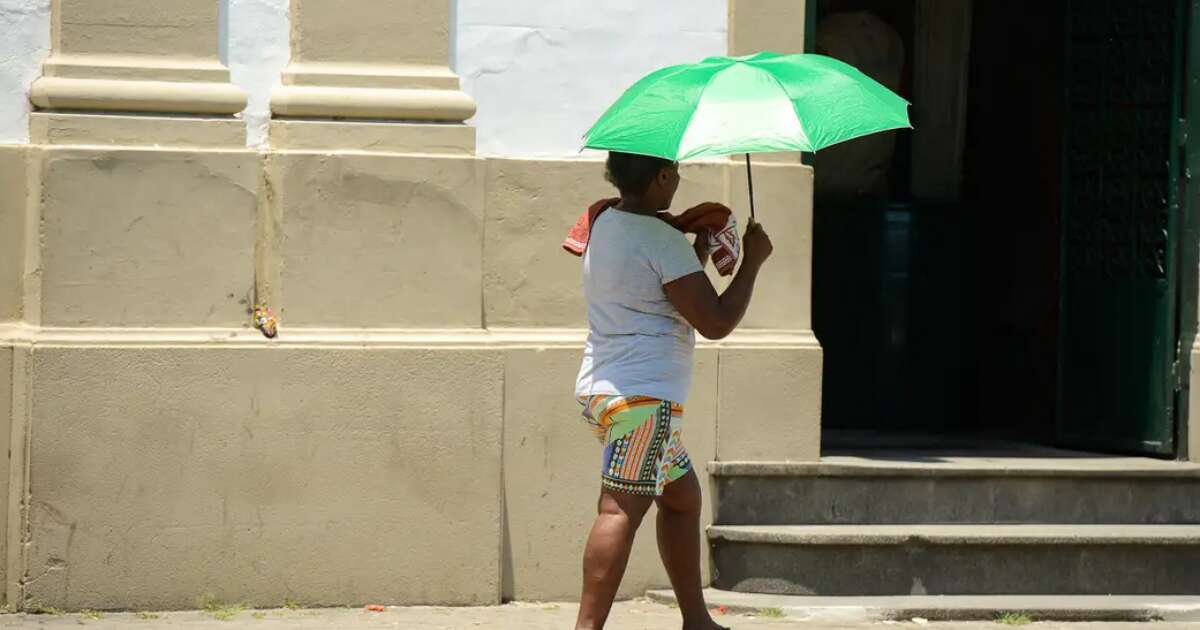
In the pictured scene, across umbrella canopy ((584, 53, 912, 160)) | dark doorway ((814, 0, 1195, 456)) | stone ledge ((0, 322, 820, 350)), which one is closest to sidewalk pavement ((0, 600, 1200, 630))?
stone ledge ((0, 322, 820, 350))

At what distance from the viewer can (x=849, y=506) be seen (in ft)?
23.1

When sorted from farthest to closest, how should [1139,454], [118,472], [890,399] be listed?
[890,399]
[1139,454]
[118,472]

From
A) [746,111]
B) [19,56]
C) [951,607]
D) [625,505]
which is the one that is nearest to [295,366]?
[19,56]

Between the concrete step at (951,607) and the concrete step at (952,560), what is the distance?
0.07 metres

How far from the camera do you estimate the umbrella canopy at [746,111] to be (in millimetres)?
4996

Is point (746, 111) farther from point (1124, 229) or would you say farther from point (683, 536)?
point (1124, 229)

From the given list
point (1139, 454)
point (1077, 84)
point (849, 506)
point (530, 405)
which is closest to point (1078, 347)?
point (1139, 454)

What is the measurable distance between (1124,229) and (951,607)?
2250mm

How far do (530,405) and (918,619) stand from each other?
5.60 feet

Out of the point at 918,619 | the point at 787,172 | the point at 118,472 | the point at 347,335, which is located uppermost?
the point at 787,172

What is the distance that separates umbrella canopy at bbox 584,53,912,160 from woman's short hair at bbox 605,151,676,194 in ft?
0.46

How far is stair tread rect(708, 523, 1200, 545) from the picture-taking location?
6766mm

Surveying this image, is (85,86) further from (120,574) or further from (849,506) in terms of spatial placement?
(849,506)

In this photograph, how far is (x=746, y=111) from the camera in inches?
200
